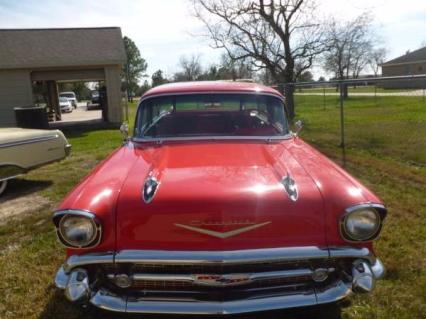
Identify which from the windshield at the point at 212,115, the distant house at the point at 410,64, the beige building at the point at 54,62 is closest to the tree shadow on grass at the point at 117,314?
the windshield at the point at 212,115

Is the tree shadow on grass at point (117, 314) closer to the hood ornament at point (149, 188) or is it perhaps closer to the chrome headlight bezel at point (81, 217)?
the chrome headlight bezel at point (81, 217)

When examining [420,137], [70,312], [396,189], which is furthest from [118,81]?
[70,312]

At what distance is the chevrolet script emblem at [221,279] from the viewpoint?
2.58m

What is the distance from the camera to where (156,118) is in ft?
14.1

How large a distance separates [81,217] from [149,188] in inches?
17.9

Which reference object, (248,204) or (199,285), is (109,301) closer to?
(199,285)

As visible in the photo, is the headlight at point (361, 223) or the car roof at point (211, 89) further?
the car roof at point (211, 89)

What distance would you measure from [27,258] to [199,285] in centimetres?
248

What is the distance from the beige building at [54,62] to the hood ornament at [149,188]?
1616 centimetres

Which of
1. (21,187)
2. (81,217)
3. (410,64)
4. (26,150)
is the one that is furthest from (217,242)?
(410,64)

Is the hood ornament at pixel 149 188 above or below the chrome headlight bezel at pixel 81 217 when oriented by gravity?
above

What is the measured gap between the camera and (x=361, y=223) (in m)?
2.69

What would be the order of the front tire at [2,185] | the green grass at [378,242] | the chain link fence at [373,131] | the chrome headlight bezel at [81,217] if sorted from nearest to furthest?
1. the chrome headlight bezel at [81,217]
2. the green grass at [378,242]
3. the front tire at [2,185]
4. the chain link fence at [373,131]

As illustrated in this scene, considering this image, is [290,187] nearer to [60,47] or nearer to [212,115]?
[212,115]
